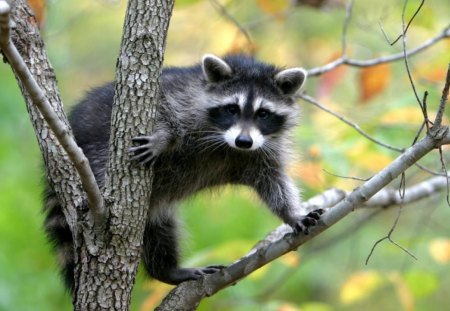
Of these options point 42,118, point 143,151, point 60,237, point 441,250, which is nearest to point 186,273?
point 60,237

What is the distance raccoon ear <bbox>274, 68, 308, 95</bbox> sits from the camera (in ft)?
14.6

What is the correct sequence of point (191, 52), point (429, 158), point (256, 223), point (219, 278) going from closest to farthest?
point (219, 278), point (429, 158), point (256, 223), point (191, 52)

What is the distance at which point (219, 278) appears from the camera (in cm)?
377

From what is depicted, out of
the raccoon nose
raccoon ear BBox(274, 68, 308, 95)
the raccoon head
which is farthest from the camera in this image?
raccoon ear BBox(274, 68, 308, 95)

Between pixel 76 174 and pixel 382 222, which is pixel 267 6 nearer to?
pixel 76 174

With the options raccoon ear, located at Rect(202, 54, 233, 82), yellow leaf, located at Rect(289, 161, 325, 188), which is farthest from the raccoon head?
yellow leaf, located at Rect(289, 161, 325, 188)

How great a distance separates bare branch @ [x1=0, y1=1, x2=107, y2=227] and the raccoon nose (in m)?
1.04

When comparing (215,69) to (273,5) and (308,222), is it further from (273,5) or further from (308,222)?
(308,222)

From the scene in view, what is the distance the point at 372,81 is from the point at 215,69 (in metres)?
1.37

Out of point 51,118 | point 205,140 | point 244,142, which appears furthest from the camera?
point 205,140

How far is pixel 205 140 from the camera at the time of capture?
170 inches

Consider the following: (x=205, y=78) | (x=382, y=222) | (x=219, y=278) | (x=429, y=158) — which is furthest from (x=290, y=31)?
(x=219, y=278)

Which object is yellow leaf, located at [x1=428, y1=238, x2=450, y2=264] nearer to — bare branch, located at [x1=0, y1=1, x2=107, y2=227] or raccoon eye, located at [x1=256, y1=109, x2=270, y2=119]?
raccoon eye, located at [x1=256, y1=109, x2=270, y2=119]

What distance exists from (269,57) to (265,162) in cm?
345
